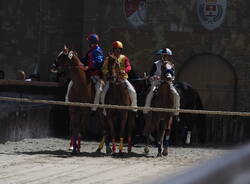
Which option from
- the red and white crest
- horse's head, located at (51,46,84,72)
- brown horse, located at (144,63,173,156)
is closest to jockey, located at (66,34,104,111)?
horse's head, located at (51,46,84,72)

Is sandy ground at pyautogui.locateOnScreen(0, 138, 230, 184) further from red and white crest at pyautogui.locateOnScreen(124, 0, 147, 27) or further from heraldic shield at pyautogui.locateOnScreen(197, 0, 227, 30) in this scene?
red and white crest at pyautogui.locateOnScreen(124, 0, 147, 27)

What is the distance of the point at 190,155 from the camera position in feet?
45.8

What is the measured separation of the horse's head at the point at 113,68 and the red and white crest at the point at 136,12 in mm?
9182

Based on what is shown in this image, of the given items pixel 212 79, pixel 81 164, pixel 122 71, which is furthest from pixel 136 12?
pixel 81 164

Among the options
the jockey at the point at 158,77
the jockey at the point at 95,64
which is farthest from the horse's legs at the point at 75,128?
the jockey at the point at 158,77

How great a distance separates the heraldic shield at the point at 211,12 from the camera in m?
21.4

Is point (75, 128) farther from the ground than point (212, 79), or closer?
closer

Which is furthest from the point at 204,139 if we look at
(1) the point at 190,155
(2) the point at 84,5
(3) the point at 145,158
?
(2) the point at 84,5

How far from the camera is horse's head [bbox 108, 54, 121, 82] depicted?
13.3 m

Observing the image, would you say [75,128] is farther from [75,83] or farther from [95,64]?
[95,64]

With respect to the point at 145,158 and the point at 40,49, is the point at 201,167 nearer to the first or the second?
the point at 145,158

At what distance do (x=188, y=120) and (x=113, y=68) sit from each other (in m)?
5.00

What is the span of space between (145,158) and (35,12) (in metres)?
13.6

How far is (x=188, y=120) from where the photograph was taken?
1775 centimetres
